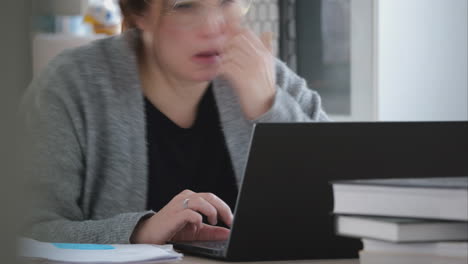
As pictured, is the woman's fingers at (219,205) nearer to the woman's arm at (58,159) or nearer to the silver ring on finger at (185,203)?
the silver ring on finger at (185,203)

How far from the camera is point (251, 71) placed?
1.43 m

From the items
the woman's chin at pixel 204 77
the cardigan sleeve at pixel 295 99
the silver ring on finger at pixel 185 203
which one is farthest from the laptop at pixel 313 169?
the woman's chin at pixel 204 77

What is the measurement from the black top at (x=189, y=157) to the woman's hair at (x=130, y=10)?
16 cm

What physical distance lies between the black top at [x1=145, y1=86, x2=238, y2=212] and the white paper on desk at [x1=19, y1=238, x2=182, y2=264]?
55cm

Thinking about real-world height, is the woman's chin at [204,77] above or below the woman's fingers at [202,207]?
above

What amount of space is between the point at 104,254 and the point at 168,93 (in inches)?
28.3

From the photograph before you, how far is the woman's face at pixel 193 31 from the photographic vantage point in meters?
1.42

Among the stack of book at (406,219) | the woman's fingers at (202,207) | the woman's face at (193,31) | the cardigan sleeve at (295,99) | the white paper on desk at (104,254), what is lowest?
the white paper on desk at (104,254)

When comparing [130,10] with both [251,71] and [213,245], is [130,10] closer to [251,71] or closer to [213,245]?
[251,71]

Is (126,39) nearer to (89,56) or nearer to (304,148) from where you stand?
(89,56)

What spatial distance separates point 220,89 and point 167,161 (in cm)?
18

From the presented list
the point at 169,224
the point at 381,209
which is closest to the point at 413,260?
the point at 381,209

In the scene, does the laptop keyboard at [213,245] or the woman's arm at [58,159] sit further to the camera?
the woman's arm at [58,159]

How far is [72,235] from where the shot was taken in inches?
42.3
